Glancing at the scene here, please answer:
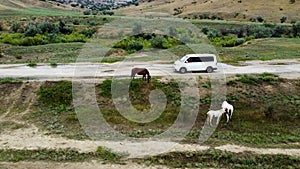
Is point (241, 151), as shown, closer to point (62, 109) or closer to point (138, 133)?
point (138, 133)

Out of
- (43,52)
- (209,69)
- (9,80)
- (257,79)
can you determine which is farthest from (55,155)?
(43,52)

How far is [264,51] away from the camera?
42.0 m

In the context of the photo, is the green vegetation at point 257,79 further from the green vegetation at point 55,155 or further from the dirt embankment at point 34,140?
the green vegetation at point 55,155

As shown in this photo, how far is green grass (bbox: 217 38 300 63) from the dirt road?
2.80 metres

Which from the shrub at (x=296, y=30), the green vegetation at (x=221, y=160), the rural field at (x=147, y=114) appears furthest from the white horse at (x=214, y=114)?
the shrub at (x=296, y=30)

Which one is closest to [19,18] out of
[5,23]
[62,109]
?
[5,23]

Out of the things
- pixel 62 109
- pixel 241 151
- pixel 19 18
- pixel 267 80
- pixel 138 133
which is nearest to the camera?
pixel 241 151

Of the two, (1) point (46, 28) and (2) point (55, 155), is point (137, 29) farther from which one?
(2) point (55, 155)

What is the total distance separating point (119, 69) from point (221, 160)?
513 inches

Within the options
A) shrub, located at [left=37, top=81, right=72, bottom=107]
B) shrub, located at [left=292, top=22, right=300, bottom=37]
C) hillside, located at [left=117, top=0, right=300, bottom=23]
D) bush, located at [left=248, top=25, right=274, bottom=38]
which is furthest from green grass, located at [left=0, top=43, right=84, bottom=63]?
hillside, located at [left=117, top=0, right=300, bottom=23]

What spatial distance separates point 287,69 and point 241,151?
12.4m

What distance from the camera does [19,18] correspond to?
8419 centimetres

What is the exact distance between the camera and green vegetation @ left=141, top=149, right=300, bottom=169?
64.6 feet

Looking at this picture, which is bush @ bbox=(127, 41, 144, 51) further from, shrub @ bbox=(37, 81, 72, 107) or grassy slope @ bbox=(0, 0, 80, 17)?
grassy slope @ bbox=(0, 0, 80, 17)
